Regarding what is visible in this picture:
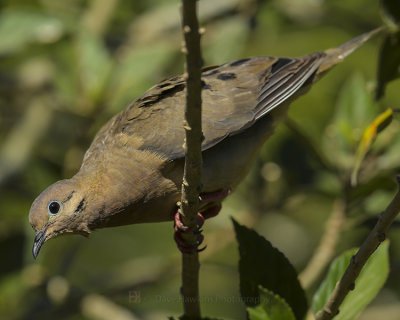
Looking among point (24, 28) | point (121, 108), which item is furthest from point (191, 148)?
point (24, 28)

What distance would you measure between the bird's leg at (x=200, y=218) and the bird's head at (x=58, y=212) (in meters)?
0.58

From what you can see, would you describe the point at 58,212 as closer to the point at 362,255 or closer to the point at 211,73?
the point at 211,73

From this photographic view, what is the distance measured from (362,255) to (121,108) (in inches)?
124

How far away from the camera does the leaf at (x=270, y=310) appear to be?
265 cm

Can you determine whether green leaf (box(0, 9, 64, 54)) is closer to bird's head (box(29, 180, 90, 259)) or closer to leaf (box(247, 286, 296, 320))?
bird's head (box(29, 180, 90, 259))

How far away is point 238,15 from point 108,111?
152 cm

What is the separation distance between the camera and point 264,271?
2.81 meters

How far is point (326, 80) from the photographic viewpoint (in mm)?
6281

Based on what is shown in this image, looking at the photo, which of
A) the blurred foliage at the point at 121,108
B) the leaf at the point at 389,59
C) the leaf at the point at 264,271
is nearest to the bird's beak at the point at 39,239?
the blurred foliage at the point at 121,108

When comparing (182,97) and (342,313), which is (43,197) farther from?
(342,313)

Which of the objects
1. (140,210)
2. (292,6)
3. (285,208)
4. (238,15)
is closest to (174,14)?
(238,15)

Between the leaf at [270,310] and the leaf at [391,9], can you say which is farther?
the leaf at [391,9]

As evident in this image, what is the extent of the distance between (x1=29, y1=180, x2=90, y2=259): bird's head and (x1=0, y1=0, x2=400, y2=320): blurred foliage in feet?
3.93

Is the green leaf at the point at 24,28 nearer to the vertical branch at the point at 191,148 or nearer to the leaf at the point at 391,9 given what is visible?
the vertical branch at the point at 191,148
